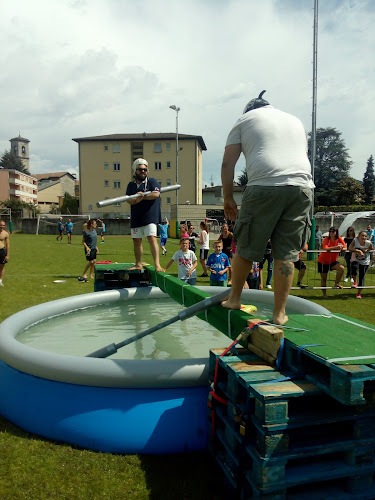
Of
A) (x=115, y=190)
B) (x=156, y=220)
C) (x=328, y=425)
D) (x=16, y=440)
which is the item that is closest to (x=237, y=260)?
(x=328, y=425)

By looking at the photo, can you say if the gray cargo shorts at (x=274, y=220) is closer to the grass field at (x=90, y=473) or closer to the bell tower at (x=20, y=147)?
the grass field at (x=90, y=473)

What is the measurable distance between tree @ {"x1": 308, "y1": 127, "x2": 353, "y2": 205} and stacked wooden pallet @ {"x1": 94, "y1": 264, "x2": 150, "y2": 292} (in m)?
66.7

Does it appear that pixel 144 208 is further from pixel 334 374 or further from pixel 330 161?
pixel 330 161

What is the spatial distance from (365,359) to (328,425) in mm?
625

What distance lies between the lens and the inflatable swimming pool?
10.9 feet

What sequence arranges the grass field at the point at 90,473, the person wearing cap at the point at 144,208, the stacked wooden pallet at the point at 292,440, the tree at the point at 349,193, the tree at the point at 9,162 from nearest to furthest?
the stacked wooden pallet at the point at 292,440
the grass field at the point at 90,473
the person wearing cap at the point at 144,208
the tree at the point at 349,193
the tree at the point at 9,162

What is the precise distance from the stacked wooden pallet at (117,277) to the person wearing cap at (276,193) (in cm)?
514

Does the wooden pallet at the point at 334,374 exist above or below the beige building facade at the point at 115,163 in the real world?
below

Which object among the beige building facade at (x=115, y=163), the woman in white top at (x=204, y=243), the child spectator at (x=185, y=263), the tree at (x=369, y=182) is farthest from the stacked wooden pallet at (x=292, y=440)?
the tree at (x=369, y=182)

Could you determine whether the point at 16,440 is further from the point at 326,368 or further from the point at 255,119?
the point at 255,119

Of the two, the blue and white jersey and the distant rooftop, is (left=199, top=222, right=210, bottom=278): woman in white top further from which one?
the distant rooftop

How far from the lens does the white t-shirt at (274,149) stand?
3.08 meters

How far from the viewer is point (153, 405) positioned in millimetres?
3373

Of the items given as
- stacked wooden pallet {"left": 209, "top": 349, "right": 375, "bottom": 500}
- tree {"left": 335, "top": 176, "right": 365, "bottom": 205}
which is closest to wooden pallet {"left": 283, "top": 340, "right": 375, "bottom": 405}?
stacked wooden pallet {"left": 209, "top": 349, "right": 375, "bottom": 500}
